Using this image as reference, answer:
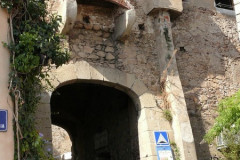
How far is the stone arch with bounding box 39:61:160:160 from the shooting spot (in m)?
7.04

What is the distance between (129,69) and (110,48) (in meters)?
0.56

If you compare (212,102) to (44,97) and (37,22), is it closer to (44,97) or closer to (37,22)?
(44,97)

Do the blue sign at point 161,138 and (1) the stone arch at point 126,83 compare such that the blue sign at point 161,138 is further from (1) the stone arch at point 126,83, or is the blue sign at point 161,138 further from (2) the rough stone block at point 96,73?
(2) the rough stone block at point 96,73

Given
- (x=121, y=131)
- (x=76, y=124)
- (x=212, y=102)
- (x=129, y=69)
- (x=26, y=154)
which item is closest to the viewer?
(x=26, y=154)

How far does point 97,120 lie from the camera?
11039 millimetres

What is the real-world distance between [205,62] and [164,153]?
8.26 ft

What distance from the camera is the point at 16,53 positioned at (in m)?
5.32

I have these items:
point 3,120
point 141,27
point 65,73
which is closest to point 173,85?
point 141,27

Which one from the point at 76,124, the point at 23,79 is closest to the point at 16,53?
the point at 23,79

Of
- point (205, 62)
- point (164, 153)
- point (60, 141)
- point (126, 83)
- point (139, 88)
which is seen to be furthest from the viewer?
point (60, 141)

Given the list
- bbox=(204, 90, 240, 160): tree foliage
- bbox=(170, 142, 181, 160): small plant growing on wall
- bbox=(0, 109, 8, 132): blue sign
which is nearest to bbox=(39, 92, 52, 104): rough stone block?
bbox=(0, 109, 8, 132): blue sign

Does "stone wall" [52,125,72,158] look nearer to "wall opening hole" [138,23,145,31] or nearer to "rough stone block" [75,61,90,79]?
"wall opening hole" [138,23,145,31]

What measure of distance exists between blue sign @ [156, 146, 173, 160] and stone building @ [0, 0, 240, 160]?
94 mm

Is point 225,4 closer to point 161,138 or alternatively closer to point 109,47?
A: point 109,47
